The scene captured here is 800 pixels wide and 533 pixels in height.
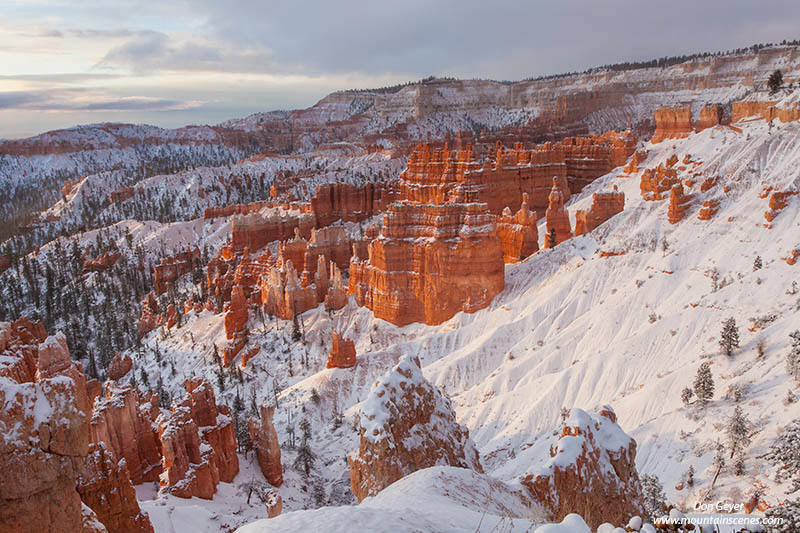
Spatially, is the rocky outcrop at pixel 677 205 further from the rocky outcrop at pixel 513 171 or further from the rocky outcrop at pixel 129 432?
the rocky outcrop at pixel 129 432

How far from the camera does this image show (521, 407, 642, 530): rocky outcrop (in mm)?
12000

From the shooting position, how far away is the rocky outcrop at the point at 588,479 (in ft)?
39.4

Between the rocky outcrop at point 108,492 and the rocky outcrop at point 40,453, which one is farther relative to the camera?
the rocky outcrop at point 108,492

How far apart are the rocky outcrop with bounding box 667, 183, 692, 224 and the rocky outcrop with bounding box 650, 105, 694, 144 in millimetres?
28049

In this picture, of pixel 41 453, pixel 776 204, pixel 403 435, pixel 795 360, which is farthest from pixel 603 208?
pixel 41 453

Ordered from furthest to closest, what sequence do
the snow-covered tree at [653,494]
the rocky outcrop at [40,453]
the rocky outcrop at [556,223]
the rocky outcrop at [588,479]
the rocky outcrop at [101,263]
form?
the rocky outcrop at [101,263], the rocky outcrop at [556,223], the snow-covered tree at [653,494], the rocky outcrop at [588,479], the rocky outcrop at [40,453]

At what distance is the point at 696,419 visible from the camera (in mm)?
19578

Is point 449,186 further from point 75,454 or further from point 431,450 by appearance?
point 75,454

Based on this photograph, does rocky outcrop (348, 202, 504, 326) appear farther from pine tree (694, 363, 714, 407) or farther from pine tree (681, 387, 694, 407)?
pine tree (694, 363, 714, 407)

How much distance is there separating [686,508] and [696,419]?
17.5 feet

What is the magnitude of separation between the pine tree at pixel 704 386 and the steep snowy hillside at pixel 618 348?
12.2 inches

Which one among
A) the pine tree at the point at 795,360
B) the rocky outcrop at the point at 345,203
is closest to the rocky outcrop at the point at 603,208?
the pine tree at the point at 795,360

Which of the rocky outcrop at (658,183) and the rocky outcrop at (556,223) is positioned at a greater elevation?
the rocky outcrop at (658,183)

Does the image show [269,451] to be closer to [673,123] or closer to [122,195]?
[673,123]
